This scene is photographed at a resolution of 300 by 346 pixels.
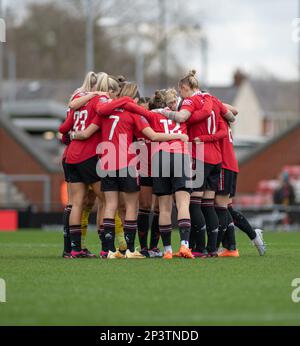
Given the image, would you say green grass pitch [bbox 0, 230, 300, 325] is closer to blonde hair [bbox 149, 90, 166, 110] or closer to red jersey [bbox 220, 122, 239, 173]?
red jersey [bbox 220, 122, 239, 173]

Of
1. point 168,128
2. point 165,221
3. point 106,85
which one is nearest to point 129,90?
point 106,85

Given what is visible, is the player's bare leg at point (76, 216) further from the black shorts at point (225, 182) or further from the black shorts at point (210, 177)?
the black shorts at point (225, 182)

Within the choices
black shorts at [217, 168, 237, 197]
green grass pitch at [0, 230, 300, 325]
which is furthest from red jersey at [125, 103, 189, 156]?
green grass pitch at [0, 230, 300, 325]

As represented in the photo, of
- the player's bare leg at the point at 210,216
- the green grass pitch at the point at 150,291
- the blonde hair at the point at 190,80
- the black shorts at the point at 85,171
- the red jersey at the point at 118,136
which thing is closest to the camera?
the green grass pitch at the point at 150,291

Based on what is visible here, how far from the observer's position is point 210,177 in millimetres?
14461

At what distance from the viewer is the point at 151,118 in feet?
46.0

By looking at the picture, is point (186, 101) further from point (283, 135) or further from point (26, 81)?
point (26, 81)

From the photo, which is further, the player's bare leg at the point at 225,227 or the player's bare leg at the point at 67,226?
the player's bare leg at the point at 225,227

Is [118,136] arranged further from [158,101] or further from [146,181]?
[146,181]

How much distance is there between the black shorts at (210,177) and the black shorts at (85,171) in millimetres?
1244

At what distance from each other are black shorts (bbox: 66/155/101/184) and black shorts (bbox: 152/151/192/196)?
737mm

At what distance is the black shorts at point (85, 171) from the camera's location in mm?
14258

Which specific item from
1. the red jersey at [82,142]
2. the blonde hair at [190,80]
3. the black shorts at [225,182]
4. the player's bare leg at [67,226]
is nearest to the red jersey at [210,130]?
the black shorts at [225,182]
